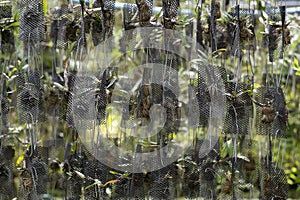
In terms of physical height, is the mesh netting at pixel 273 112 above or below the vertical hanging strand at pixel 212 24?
below

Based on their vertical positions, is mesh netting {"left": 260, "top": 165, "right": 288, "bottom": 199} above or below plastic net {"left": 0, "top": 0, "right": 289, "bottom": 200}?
below

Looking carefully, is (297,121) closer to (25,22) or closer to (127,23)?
(127,23)

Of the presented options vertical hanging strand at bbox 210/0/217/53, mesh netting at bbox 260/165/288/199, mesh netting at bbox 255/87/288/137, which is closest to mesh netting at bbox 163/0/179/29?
vertical hanging strand at bbox 210/0/217/53

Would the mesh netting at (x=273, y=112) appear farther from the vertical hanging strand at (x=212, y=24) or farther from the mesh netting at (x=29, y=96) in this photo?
the mesh netting at (x=29, y=96)

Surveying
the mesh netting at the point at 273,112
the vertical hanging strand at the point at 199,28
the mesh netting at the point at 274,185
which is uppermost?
the vertical hanging strand at the point at 199,28

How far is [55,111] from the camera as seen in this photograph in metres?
2.24

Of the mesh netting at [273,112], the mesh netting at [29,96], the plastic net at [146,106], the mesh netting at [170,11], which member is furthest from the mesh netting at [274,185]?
the mesh netting at [29,96]

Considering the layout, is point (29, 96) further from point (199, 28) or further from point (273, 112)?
point (273, 112)

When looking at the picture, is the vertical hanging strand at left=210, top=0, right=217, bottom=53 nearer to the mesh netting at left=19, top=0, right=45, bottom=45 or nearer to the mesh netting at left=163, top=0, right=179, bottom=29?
the mesh netting at left=163, top=0, right=179, bottom=29

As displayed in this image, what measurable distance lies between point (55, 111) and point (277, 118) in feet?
3.05

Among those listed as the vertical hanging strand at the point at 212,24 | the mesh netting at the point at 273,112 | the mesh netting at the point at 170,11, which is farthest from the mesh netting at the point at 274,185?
the mesh netting at the point at 170,11

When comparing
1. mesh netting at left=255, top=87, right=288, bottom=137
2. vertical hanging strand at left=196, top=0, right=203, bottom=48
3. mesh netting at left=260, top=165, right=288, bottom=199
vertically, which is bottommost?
mesh netting at left=260, top=165, right=288, bottom=199

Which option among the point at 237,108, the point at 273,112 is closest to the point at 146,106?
the point at 237,108

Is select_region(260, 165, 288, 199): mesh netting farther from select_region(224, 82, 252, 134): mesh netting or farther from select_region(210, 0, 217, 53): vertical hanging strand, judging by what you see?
select_region(210, 0, 217, 53): vertical hanging strand
